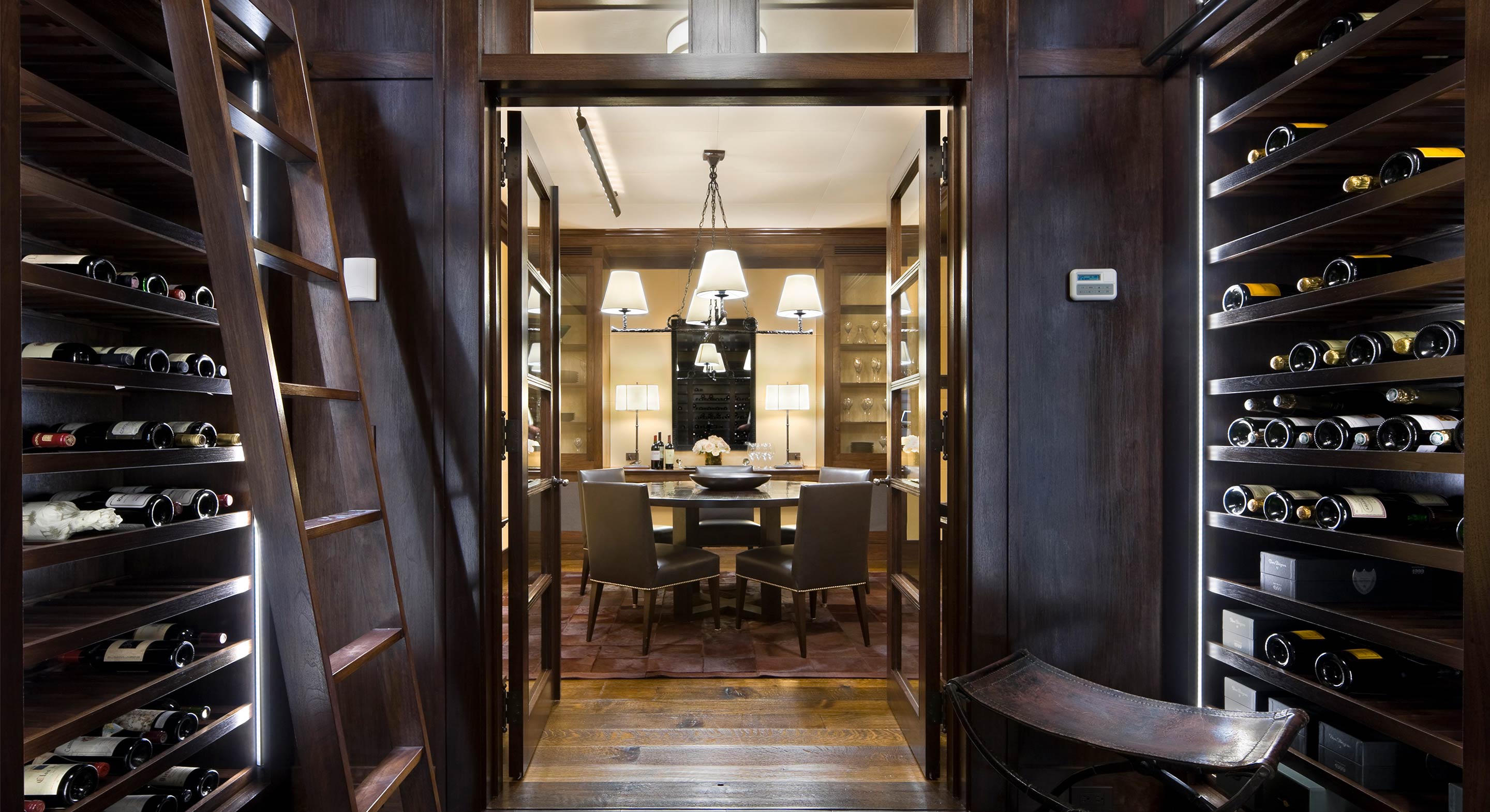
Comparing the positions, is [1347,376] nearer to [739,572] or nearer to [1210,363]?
[1210,363]

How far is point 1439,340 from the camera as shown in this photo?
1.49 meters

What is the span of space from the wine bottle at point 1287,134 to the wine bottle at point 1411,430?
26.5 inches

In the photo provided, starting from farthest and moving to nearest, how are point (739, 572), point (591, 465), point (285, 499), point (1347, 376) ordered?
point (591, 465), point (739, 572), point (1347, 376), point (285, 499)

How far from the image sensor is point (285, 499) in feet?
4.77

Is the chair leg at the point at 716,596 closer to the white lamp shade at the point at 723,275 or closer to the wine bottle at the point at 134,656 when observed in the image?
the white lamp shade at the point at 723,275

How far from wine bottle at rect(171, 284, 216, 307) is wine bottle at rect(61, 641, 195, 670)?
2.67 ft

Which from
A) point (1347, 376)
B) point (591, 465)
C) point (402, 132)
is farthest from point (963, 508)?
point (591, 465)

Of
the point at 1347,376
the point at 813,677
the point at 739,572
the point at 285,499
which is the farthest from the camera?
the point at 739,572

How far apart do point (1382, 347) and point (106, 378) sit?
103 inches

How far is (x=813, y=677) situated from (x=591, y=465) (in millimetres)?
3543

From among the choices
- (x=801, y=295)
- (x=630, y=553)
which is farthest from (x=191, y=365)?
(x=801, y=295)

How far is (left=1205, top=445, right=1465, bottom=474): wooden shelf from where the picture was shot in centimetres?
133

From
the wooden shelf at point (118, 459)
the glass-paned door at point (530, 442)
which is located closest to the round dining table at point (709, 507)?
the glass-paned door at point (530, 442)

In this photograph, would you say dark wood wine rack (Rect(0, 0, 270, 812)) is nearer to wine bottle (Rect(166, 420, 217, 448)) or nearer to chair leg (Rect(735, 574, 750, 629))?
wine bottle (Rect(166, 420, 217, 448))
